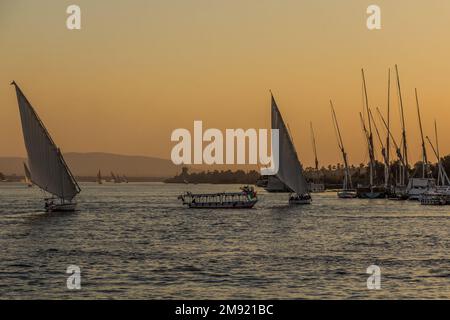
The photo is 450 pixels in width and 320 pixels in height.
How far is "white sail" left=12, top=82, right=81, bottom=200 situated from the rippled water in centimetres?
798

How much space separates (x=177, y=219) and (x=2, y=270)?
54484 millimetres

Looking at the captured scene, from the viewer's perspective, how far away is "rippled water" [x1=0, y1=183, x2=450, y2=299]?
3600 centimetres

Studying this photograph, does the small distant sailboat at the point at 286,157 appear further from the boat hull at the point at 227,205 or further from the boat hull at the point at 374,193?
the boat hull at the point at 374,193

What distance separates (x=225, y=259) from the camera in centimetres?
4944

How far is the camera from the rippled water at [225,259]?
36.0m

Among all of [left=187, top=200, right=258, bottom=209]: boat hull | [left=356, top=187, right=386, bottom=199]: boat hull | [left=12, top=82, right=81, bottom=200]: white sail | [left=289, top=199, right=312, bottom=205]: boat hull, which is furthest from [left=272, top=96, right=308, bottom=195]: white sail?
[left=356, top=187, right=386, bottom=199]: boat hull

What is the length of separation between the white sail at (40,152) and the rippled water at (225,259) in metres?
7.98

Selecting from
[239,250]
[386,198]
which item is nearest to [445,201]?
[386,198]

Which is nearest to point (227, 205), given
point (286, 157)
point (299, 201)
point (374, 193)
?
point (299, 201)

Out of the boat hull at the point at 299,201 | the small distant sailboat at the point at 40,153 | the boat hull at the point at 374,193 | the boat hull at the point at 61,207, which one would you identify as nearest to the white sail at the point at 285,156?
the boat hull at the point at 299,201

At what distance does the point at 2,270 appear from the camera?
44.8 m

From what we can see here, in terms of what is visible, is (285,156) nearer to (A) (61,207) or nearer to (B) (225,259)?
(A) (61,207)

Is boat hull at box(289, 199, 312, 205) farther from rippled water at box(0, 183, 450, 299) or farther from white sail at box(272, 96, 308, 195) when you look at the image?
rippled water at box(0, 183, 450, 299)

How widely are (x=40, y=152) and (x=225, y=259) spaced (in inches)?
1979
